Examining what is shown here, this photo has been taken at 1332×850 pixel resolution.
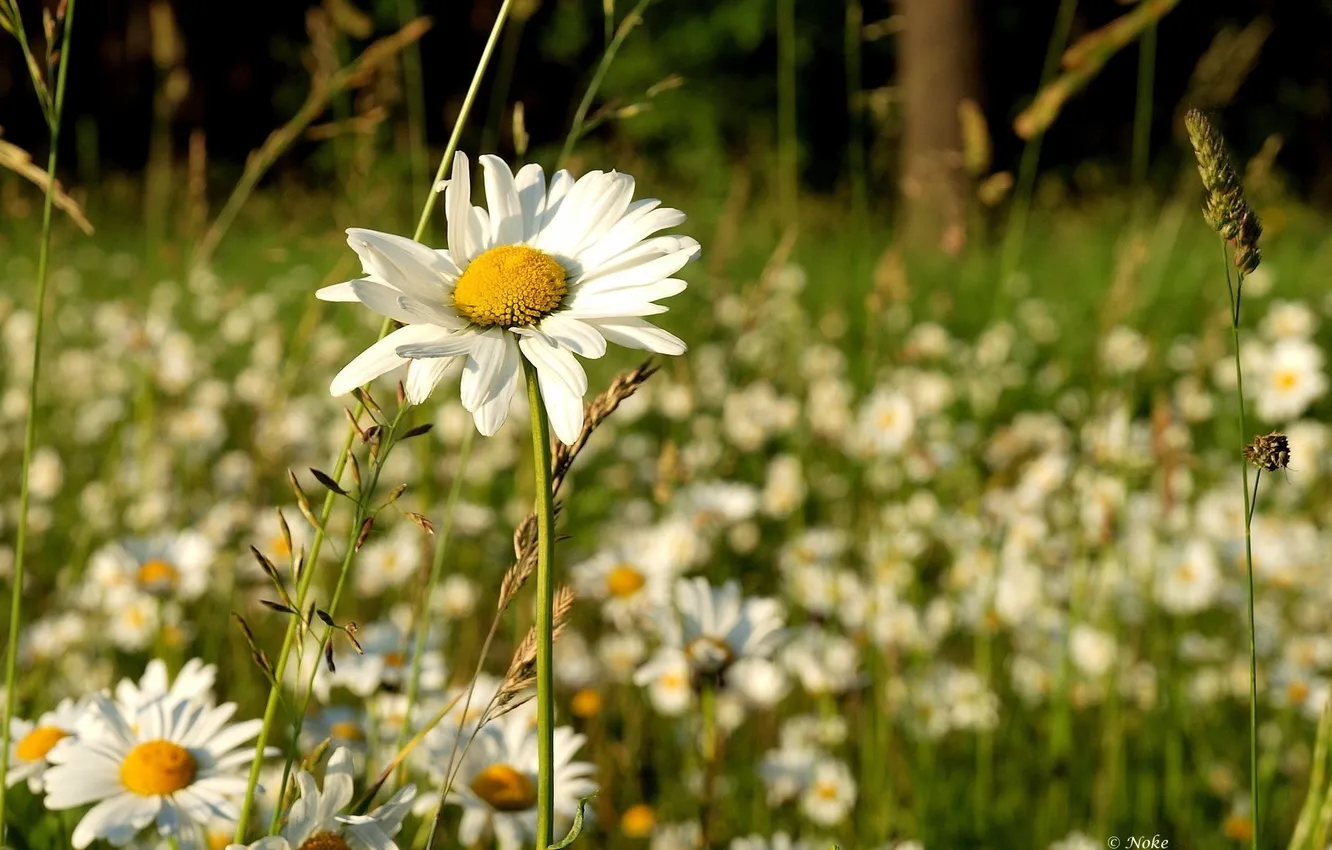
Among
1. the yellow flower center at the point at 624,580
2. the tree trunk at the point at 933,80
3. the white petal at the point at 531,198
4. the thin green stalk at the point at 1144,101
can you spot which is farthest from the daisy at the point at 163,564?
the tree trunk at the point at 933,80

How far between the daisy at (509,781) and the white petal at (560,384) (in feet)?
1.31

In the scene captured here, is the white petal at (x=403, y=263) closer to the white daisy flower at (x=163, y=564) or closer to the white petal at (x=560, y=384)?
the white petal at (x=560, y=384)

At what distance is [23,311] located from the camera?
4.72 m

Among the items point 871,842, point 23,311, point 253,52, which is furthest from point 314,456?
point 253,52

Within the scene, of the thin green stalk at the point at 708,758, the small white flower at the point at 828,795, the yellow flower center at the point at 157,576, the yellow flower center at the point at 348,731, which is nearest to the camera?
the thin green stalk at the point at 708,758

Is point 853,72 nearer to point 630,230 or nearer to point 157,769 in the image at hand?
point 630,230

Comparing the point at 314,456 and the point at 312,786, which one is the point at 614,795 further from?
the point at 314,456

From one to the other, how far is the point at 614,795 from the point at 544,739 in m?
1.05

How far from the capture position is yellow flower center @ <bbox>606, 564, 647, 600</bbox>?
1681mm

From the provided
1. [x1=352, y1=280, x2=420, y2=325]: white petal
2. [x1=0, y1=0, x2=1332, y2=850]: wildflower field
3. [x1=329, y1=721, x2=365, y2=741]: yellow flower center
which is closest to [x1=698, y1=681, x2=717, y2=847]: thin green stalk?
[x1=0, y1=0, x2=1332, y2=850]: wildflower field

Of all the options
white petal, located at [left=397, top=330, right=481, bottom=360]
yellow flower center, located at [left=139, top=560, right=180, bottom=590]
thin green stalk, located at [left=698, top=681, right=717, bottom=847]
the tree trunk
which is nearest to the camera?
white petal, located at [left=397, top=330, right=481, bottom=360]

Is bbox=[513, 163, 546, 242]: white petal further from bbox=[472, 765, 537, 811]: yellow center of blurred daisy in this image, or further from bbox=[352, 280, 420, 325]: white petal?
bbox=[472, 765, 537, 811]: yellow center of blurred daisy

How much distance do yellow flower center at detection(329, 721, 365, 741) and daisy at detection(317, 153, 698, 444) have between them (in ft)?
2.29

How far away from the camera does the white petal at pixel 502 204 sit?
739 mm
